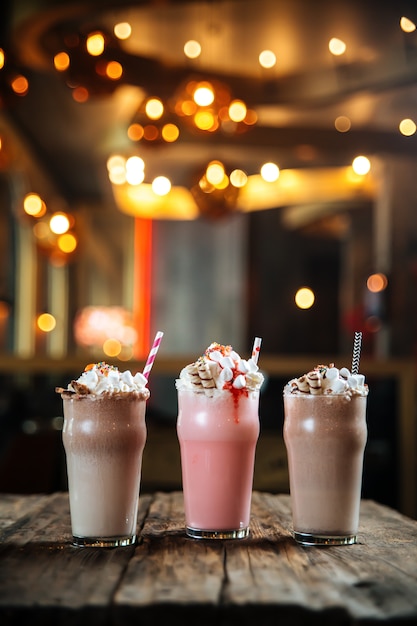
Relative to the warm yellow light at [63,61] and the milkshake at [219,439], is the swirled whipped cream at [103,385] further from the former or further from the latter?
the warm yellow light at [63,61]

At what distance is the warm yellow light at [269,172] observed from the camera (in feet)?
18.1

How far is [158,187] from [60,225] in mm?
1241

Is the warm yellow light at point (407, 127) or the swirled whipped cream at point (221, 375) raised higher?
the warm yellow light at point (407, 127)

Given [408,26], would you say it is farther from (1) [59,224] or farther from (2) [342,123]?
(2) [342,123]

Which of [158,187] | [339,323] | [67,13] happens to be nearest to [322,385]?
[67,13]

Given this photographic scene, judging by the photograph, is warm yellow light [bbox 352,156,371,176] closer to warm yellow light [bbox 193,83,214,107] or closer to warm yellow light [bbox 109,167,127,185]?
warm yellow light [bbox 193,83,214,107]

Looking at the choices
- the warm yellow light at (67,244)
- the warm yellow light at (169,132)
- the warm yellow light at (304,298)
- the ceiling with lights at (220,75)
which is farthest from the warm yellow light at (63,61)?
the warm yellow light at (304,298)

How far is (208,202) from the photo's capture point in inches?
190

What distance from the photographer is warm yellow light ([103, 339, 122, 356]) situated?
12189mm

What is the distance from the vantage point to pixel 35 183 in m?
9.86

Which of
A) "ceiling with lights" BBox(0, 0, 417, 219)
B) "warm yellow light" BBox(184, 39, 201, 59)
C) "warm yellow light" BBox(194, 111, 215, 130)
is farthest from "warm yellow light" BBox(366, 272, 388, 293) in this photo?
"warm yellow light" BBox(194, 111, 215, 130)

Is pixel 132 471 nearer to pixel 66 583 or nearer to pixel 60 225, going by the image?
pixel 66 583

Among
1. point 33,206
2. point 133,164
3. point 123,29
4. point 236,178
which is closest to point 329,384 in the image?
point 236,178

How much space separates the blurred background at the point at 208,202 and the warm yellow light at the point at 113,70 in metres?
0.01
